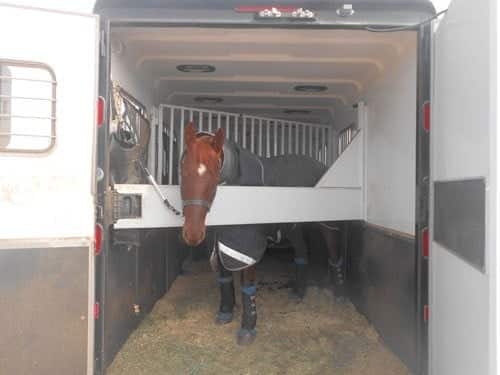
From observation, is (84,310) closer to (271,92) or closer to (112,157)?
(112,157)

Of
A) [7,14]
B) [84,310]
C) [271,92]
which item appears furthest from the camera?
[271,92]

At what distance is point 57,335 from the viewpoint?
1.67 m

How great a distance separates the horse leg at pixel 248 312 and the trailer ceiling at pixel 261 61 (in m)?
1.45

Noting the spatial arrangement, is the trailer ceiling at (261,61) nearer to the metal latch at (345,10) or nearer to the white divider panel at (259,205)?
the metal latch at (345,10)

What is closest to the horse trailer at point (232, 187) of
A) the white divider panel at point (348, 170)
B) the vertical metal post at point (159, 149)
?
the white divider panel at point (348, 170)

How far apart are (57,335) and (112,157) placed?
3.23 feet

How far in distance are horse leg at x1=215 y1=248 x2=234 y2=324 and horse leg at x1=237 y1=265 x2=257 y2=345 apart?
0.23 meters

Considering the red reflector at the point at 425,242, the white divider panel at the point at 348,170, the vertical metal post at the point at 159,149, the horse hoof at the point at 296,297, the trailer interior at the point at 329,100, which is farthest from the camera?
the horse hoof at the point at 296,297

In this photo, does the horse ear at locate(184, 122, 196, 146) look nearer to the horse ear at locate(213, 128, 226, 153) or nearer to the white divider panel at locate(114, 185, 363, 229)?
the horse ear at locate(213, 128, 226, 153)

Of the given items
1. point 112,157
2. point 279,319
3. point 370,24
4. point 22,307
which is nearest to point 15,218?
point 22,307

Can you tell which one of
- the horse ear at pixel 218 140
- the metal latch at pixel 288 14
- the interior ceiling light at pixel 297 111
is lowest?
the horse ear at pixel 218 140

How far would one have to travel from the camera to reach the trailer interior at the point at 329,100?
2186mm

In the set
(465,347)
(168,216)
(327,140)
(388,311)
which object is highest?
(327,140)

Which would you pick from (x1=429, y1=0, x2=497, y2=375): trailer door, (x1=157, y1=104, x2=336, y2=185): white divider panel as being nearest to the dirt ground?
(x1=429, y1=0, x2=497, y2=375): trailer door
